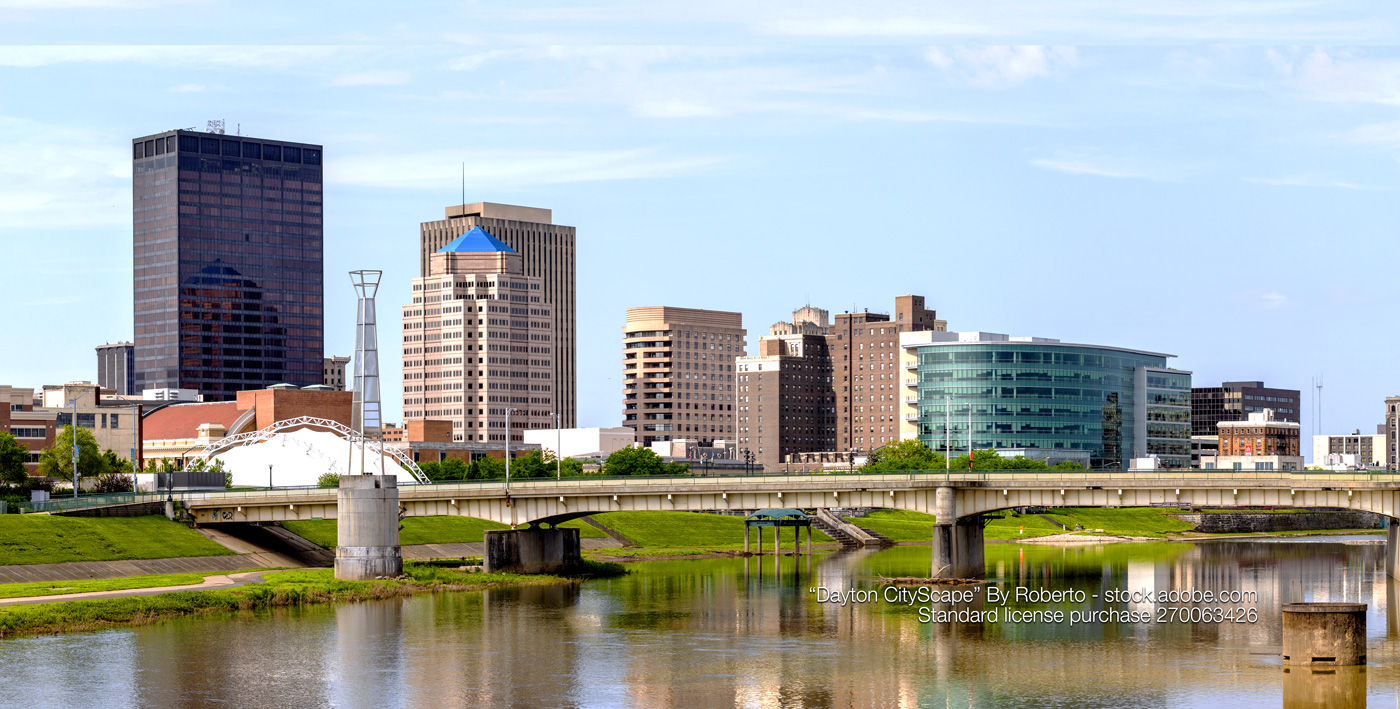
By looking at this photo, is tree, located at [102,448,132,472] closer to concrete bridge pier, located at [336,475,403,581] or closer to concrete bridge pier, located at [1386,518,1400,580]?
concrete bridge pier, located at [336,475,403,581]

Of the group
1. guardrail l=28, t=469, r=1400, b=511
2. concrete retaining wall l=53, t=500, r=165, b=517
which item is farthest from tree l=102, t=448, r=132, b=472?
concrete retaining wall l=53, t=500, r=165, b=517

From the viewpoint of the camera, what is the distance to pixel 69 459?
166125 millimetres

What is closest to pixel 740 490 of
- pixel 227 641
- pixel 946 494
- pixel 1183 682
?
pixel 946 494

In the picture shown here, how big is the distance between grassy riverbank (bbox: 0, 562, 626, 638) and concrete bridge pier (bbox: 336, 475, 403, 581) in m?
1.88

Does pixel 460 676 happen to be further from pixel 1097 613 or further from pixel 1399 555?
pixel 1399 555

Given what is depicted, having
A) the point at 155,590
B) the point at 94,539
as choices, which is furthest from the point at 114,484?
the point at 155,590

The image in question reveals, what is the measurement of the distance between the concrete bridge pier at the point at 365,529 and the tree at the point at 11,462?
6193 centimetres

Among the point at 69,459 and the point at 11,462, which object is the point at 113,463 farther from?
the point at 11,462

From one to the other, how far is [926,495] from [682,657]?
158ft

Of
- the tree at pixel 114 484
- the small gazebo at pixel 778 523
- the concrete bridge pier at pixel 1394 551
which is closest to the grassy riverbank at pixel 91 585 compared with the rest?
the tree at pixel 114 484

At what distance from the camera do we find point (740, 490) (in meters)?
120

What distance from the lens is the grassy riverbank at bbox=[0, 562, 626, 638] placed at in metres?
84.6

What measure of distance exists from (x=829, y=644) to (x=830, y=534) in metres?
101

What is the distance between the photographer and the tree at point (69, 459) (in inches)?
6535
